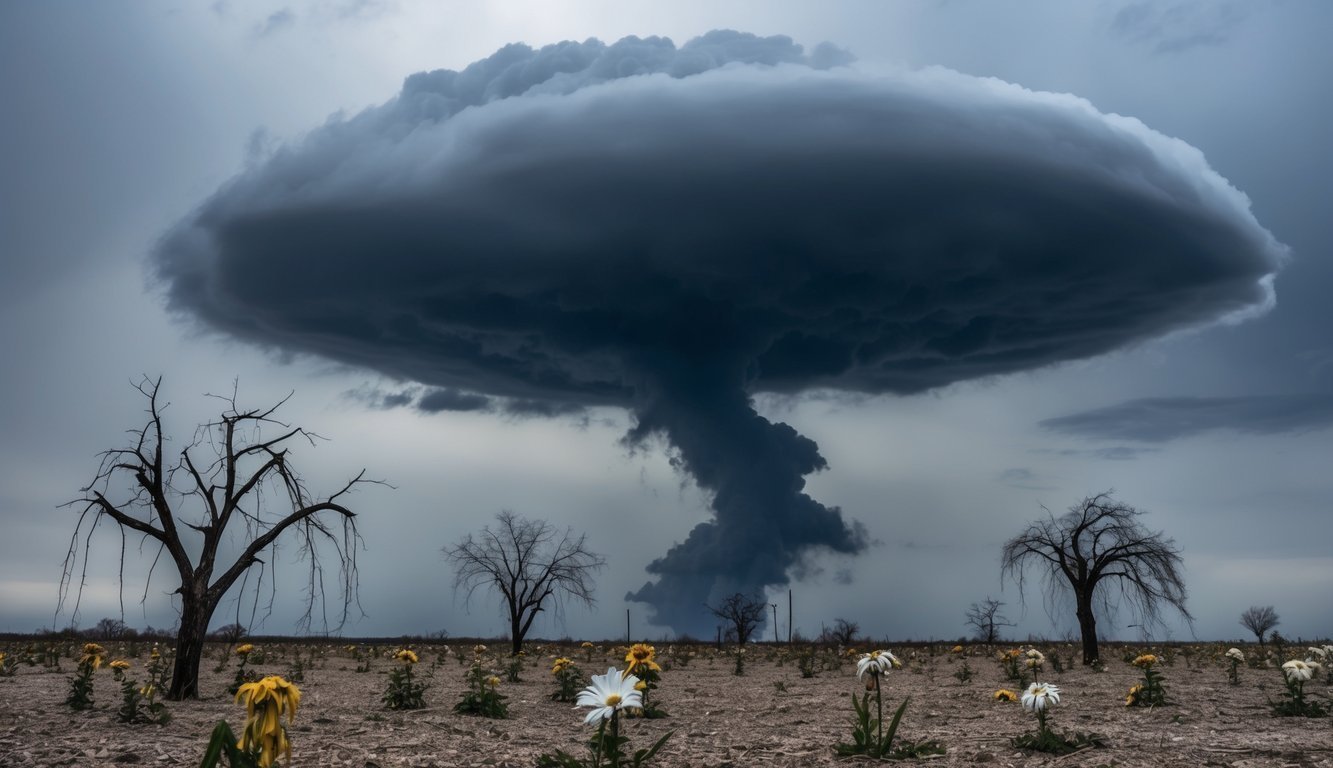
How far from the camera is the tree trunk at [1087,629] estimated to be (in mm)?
26906

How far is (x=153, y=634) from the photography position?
6425 cm

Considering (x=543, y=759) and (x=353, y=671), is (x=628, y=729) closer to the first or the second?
(x=543, y=759)

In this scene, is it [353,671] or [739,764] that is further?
[353,671]

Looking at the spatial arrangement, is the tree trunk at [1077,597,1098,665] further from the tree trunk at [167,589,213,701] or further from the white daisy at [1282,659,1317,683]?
the tree trunk at [167,589,213,701]

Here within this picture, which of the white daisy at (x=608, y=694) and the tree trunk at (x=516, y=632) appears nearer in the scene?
the white daisy at (x=608, y=694)

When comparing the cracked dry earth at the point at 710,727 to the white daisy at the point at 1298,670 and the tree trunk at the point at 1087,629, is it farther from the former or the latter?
the tree trunk at the point at 1087,629

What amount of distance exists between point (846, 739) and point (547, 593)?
28926 millimetres

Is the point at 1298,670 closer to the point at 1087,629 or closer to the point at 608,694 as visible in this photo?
the point at 608,694

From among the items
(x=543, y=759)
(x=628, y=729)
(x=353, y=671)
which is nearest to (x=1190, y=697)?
(x=628, y=729)

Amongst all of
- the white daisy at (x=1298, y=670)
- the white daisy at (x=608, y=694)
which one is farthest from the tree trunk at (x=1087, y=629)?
the white daisy at (x=608, y=694)

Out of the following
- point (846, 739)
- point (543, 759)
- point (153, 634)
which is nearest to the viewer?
point (543, 759)

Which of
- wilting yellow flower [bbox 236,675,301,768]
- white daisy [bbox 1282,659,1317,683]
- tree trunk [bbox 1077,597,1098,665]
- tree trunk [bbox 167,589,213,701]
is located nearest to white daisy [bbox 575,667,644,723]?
wilting yellow flower [bbox 236,675,301,768]

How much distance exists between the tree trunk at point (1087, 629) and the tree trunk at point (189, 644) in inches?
913

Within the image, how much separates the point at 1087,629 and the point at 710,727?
18.8 metres
